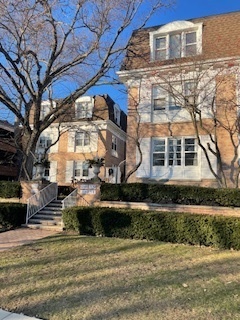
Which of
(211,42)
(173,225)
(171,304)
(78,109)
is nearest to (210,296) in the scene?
(171,304)

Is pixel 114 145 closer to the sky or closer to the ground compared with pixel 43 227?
closer to the sky

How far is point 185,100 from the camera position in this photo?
13.4 meters

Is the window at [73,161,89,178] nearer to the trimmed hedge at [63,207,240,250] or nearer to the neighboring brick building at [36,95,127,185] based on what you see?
the neighboring brick building at [36,95,127,185]

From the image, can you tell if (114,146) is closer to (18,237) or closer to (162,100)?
(162,100)

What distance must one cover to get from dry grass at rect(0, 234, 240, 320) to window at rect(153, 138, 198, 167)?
8.13 m

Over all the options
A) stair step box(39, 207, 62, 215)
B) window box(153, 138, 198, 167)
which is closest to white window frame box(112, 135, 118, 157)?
window box(153, 138, 198, 167)

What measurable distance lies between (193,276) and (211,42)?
13.4 metres

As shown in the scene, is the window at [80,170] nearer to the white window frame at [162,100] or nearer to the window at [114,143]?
the window at [114,143]

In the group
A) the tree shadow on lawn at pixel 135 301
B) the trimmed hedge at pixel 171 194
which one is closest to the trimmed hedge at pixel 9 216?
the trimmed hedge at pixel 171 194

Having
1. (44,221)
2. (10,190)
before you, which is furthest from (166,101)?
(10,190)

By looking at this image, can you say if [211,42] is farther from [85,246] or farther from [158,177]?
[85,246]

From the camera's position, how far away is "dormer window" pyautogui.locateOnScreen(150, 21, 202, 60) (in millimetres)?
15672

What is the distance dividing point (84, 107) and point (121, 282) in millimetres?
21744

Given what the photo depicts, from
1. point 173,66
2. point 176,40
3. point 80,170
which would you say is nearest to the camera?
point 173,66
